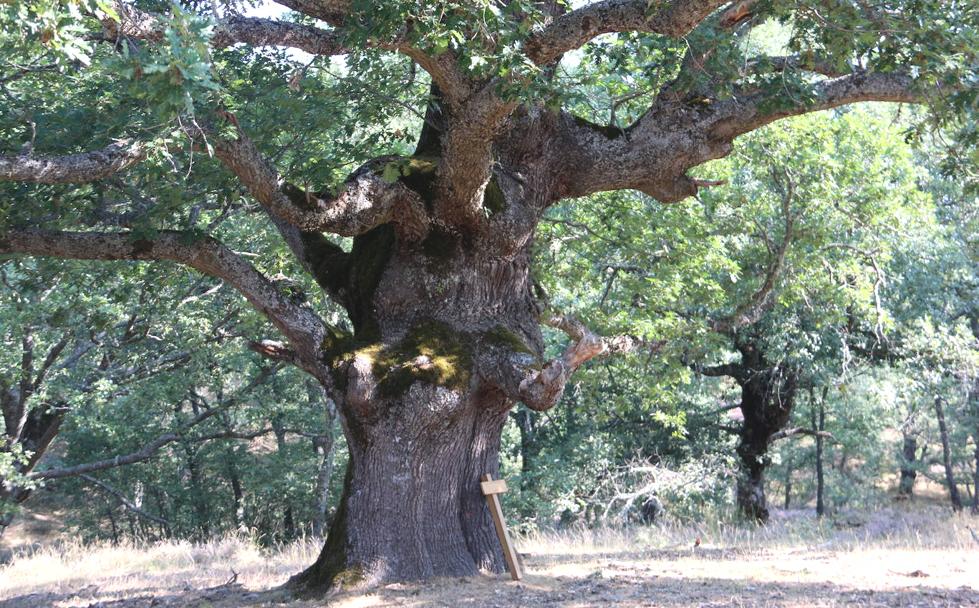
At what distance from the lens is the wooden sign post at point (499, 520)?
24.5ft

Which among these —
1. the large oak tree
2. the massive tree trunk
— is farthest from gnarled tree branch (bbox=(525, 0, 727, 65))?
the massive tree trunk

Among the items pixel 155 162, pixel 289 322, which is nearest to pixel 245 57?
pixel 155 162

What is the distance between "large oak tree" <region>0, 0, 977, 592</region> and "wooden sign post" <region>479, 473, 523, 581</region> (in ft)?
0.79

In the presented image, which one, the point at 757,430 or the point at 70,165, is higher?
the point at 70,165

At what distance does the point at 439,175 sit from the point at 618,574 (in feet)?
13.9

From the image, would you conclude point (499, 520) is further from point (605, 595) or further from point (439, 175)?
point (439, 175)

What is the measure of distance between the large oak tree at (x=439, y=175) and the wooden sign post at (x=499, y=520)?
241 millimetres

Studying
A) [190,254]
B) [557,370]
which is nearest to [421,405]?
[557,370]

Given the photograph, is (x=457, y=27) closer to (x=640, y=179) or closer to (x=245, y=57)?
(x=640, y=179)

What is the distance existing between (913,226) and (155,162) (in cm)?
1217

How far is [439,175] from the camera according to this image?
7.61 m

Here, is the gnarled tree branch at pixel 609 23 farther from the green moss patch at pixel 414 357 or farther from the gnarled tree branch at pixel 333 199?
the green moss patch at pixel 414 357

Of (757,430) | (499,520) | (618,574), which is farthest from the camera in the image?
(757,430)

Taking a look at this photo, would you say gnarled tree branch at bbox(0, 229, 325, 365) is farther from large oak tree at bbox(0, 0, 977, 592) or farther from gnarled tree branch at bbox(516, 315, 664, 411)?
gnarled tree branch at bbox(516, 315, 664, 411)
